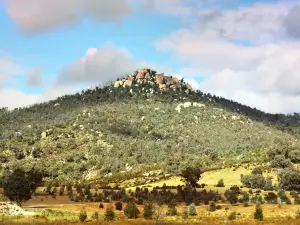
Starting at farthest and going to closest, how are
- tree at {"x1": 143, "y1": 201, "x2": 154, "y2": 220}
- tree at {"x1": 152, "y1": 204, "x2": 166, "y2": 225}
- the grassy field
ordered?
tree at {"x1": 143, "y1": 201, "x2": 154, "y2": 220} → tree at {"x1": 152, "y1": 204, "x2": 166, "y2": 225} → the grassy field

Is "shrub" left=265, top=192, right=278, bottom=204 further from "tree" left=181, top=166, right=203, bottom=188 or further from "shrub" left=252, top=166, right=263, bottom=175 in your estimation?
"shrub" left=252, top=166, right=263, bottom=175

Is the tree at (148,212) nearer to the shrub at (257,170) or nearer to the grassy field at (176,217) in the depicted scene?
the grassy field at (176,217)

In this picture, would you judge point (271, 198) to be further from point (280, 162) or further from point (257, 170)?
point (280, 162)

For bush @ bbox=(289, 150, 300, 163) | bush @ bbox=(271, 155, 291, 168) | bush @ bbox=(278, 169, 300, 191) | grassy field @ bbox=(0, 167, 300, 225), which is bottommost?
grassy field @ bbox=(0, 167, 300, 225)

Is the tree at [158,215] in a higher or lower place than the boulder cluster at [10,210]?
lower

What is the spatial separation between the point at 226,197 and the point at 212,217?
29.0 m

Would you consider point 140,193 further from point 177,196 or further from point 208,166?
point 208,166

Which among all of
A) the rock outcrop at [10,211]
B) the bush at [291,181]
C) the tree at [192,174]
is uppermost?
the tree at [192,174]

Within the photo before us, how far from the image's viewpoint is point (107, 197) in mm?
103312

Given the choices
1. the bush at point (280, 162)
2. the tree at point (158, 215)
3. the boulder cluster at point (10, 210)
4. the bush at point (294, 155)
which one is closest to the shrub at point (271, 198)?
the tree at point (158, 215)

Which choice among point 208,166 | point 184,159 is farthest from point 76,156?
point 208,166

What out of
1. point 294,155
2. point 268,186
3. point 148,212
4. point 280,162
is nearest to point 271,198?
point 268,186

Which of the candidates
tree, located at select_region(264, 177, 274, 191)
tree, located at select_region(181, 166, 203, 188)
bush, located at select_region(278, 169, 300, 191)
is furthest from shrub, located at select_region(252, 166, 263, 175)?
tree, located at select_region(181, 166, 203, 188)

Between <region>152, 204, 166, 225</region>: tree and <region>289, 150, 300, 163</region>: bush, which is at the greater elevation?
<region>289, 150, 300, 163</region>: bush
